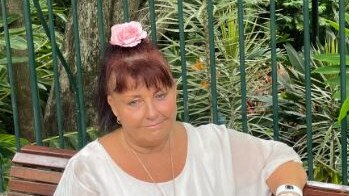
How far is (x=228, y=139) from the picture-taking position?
8.86ft

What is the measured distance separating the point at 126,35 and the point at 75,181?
523 mm

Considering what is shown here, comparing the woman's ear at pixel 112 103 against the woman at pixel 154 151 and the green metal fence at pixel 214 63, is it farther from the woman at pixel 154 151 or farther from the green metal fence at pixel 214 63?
the green metal fence at pixel 214 63

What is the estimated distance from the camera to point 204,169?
8.82ft

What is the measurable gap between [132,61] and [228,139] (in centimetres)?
48

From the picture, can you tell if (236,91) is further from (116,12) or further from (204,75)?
(116,12)

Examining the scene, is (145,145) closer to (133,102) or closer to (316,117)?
(133,102)

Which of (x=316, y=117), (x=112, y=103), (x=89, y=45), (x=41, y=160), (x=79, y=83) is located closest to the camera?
(x=112, y=103)

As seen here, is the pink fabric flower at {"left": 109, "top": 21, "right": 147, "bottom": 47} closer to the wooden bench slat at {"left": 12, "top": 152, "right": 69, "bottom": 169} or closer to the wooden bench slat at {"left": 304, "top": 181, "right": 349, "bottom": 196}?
the wooden bench slat at {"left": 12, "top": 152, "right": 69, "bottom": 169}

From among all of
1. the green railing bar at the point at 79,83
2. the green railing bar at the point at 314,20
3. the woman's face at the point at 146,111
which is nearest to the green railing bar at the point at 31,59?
the green railing bar at the point at 79,83

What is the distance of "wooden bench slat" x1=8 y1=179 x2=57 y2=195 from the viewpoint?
2932mm

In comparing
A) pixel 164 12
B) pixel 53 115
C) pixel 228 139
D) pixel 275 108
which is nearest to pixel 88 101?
pixel 53 115

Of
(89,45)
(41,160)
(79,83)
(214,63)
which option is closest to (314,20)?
(89,45)

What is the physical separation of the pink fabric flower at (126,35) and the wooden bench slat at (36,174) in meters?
0.69

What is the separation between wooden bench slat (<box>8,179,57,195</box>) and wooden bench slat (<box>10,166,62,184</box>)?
0.06ft
